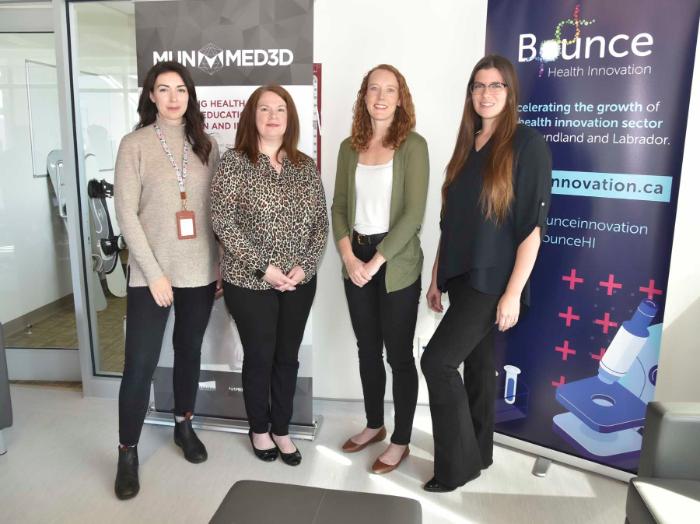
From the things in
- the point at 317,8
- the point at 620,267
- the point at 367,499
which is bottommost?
the point at 367,499

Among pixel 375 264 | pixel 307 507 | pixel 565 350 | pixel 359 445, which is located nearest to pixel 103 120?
pixel 375 264

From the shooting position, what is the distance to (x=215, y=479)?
2479 millimetres

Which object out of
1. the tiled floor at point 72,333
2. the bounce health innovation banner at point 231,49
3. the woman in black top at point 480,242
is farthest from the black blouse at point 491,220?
Answer: the tiled floor at point 72,333

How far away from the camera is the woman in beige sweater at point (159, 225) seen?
2.26 m

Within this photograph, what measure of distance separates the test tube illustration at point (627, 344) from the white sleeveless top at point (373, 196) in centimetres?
102

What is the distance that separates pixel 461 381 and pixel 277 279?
0.82m

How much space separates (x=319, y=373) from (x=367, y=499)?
5.34 feet

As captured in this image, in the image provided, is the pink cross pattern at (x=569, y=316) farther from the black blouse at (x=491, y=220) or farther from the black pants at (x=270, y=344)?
the black pants at (x=270, y=344)

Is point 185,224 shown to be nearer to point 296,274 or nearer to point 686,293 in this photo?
point 296,274

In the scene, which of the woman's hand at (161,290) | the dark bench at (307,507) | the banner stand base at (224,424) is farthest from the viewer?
the banner stand base at (224,424)

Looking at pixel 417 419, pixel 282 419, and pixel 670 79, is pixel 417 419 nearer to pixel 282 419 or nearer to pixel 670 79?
pixel 282 419

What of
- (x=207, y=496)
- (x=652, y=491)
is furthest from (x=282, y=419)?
(x=652, y=491)

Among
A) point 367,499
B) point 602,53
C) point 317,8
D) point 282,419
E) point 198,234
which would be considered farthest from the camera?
point 317,8

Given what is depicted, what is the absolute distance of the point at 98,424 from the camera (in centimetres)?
297
